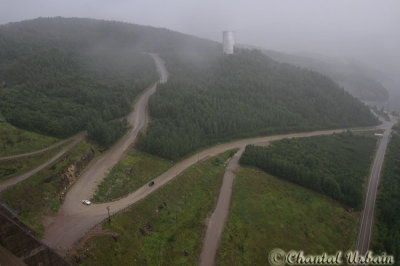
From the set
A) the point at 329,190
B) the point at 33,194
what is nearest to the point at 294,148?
the point at 329,190

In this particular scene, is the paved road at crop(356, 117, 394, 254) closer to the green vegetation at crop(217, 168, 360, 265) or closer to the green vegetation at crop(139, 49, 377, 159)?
the green vegetation at crop(217, 168, 360, 265)

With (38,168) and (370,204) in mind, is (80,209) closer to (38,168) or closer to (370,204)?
(38,168)

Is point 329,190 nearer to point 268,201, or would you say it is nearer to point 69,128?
point 268,201

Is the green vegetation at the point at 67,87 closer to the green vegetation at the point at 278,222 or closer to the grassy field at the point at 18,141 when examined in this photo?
the grassy field at the point at 18,141

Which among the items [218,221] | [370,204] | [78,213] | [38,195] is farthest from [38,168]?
[370,204]

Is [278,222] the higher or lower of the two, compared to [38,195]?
higher

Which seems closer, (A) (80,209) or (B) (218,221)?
(A) (80,209)

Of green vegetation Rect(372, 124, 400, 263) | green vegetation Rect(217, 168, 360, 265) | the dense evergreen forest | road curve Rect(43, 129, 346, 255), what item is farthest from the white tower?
road curve Rect(43, 129, 346, 255)
